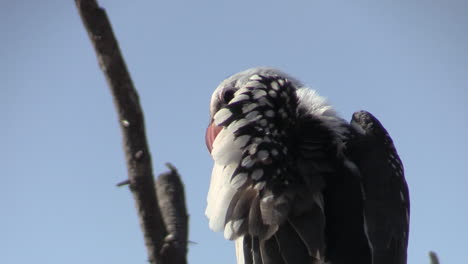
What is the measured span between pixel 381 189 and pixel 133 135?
2396 mm

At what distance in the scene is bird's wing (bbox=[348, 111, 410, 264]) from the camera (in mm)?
3945

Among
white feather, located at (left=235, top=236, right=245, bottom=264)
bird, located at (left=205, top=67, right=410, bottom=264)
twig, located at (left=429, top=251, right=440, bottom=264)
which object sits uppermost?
bird, located at (left=205, top=67, right=410, bottom=264)

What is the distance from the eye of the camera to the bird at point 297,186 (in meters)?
3.67

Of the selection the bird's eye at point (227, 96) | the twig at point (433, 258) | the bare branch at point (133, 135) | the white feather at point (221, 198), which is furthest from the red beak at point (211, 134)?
the bare branch at point (133, 135)

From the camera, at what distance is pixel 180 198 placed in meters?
2.75

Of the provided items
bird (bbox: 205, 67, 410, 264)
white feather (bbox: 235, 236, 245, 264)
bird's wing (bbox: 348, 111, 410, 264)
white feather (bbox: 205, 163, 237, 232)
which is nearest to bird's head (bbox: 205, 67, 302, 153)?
bird (bbox: 205, 67, 410, 264)

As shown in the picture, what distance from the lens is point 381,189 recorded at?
13.6ft

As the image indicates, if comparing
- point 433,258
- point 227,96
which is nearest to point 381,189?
point 433,258

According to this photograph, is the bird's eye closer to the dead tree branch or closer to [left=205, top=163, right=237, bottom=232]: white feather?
[left=205, top=163, right=237, bottom=232]: white feather

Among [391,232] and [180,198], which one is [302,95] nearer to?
[391,232]

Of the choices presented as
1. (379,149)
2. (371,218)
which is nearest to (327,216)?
(371,218)

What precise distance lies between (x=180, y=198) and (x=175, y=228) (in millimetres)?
201

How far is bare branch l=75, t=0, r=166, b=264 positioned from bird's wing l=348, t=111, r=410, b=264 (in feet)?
6.82

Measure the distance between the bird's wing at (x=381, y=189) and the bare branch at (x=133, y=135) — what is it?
81.9 inches
